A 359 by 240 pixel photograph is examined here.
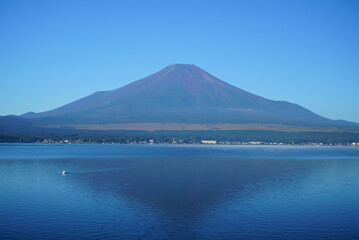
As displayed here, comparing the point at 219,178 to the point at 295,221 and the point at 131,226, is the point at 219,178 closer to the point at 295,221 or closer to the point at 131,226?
the point at 295,221

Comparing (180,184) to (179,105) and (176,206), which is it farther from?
(179,105)

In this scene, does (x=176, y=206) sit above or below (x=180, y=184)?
below

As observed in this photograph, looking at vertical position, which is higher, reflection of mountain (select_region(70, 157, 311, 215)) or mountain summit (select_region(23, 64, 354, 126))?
mountain summit (select_region(23, 64, 354, 126))

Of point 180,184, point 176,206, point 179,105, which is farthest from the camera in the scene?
point 179,105

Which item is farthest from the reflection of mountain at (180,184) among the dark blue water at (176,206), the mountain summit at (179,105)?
the mountain summit at (179,105)

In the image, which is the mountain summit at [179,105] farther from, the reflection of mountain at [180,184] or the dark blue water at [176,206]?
the dark blue water at [176,206]

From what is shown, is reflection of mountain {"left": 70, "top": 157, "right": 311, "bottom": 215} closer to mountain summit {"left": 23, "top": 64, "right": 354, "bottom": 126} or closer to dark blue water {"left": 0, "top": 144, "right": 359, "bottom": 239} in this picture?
dark blue water {"left": 0, "top": 144, "right": 359, "bottom": 239}

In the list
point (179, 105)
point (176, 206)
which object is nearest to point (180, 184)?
point (176, 206)

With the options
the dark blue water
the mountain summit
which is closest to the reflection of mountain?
the dark blue water

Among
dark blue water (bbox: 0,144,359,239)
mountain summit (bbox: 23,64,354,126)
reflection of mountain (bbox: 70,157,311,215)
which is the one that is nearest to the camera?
dark blue water (bbox: 0,144,359,239)

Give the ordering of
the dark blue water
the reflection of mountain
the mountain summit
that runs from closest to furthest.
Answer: the dark blue water < the reflection of mountain < the mountain summit
